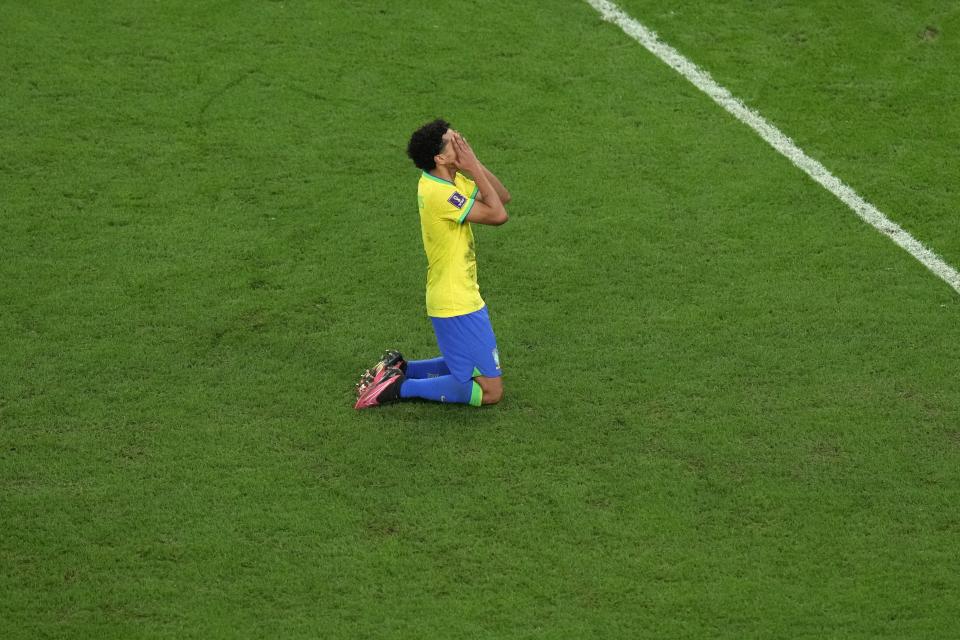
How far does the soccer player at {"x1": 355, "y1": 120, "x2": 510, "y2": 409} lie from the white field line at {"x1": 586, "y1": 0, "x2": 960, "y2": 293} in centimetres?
278

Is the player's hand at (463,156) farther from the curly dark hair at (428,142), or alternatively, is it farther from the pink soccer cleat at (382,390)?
the pink soccer cleat at (382,390)

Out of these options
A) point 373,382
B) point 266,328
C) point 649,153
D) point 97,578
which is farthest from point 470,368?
point 649,153

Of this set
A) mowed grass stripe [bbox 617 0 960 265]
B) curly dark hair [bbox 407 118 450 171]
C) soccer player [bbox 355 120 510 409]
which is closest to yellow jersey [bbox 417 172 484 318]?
soccer player [bbox 355 120 510 409]

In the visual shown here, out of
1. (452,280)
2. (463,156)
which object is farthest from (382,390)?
(463,156)

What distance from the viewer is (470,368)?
6660 millimetres

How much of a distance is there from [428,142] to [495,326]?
149 cm

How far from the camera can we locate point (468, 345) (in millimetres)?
6586

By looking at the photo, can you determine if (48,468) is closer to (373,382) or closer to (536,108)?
(373,382)

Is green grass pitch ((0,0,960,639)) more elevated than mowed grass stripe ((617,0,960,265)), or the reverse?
mowed grass stripe ((617,0,960,265))

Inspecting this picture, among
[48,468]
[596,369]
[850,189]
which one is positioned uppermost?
[850,189]

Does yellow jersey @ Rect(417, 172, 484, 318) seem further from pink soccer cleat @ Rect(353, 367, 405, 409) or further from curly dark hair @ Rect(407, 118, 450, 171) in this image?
pink soccer cleat @ Rect(353, 367, 405, 409)

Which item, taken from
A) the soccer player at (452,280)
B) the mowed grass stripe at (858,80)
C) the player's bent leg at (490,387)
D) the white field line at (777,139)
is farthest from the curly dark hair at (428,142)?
the mowed grass stripe at (858,80)

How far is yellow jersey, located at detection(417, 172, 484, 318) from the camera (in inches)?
252

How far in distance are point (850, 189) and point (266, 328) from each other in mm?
3809
